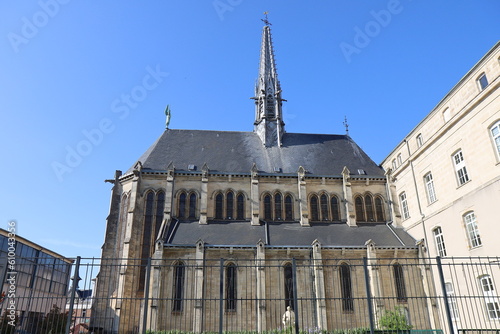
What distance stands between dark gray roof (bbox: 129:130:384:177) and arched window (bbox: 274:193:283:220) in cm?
235

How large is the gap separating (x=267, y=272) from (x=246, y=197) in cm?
706

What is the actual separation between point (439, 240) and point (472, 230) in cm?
356

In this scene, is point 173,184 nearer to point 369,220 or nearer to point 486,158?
point 369,220

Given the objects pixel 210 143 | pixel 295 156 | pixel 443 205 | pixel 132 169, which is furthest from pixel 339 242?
pixel 132 169

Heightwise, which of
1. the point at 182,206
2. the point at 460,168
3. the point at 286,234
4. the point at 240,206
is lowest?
the point at 286,234

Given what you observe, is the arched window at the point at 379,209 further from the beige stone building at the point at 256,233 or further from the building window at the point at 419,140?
the building window at the point at 419,140

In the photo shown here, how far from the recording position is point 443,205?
22.8m

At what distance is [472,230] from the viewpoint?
→ 66.4ft

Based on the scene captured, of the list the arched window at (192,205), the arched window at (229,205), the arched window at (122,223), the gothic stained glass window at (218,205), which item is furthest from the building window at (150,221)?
the arched window at (229,205)

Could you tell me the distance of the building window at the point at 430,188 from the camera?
2432 centimetres

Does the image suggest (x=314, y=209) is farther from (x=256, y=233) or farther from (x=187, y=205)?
(x=187, y=205)

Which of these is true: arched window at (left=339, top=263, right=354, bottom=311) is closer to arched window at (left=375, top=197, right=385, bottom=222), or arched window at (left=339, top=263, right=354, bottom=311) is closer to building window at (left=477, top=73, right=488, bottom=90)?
arched window at (left=375, top=197, right=385, bottom=222)

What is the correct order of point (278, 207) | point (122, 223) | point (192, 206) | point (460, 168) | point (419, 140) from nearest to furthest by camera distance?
point (460, 168) → point (419, 140) → point (122, 223) → point (192, 206) → point (278, 207)

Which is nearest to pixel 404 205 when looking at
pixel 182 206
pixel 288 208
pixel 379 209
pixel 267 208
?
pixel 379 209
